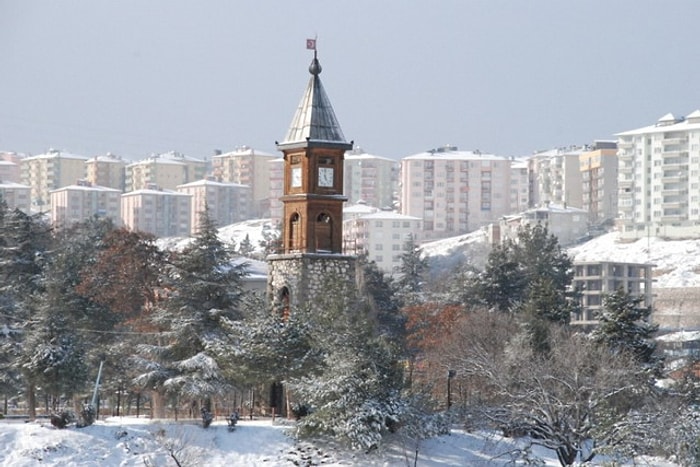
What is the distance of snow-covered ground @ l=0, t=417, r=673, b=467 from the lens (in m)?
42.9

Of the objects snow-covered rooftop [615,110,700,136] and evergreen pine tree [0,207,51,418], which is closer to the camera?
evergreen pine tree [0,207,51,418]

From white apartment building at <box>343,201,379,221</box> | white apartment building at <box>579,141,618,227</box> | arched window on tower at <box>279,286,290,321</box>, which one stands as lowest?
arched window on tower at <box>279,286,290,321</box>

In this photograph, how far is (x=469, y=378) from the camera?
179 feet

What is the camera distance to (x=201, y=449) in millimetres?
43781

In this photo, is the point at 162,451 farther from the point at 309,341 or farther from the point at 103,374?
the point at 103,374

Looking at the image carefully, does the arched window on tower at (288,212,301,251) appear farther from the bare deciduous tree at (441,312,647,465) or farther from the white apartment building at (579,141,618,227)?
the white apartment building at (579,141,618,227)

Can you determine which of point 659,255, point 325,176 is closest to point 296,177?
point 325,176

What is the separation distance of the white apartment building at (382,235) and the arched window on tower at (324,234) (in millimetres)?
125729

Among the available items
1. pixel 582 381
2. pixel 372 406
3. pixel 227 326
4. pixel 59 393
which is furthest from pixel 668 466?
pixel 59 393

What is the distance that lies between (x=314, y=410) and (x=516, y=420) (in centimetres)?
634

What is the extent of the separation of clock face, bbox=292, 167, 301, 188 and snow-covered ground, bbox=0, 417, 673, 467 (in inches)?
343

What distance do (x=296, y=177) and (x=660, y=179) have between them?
118422 millimetres

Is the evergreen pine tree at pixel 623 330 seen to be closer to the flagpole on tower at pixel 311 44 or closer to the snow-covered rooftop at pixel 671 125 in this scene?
the flagpole on tower at pixel 311 44

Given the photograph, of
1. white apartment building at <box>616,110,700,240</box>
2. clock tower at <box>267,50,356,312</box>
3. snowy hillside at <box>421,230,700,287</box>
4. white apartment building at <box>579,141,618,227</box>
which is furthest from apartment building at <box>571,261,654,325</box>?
clock tower at <box>267,50,356,312</box>
